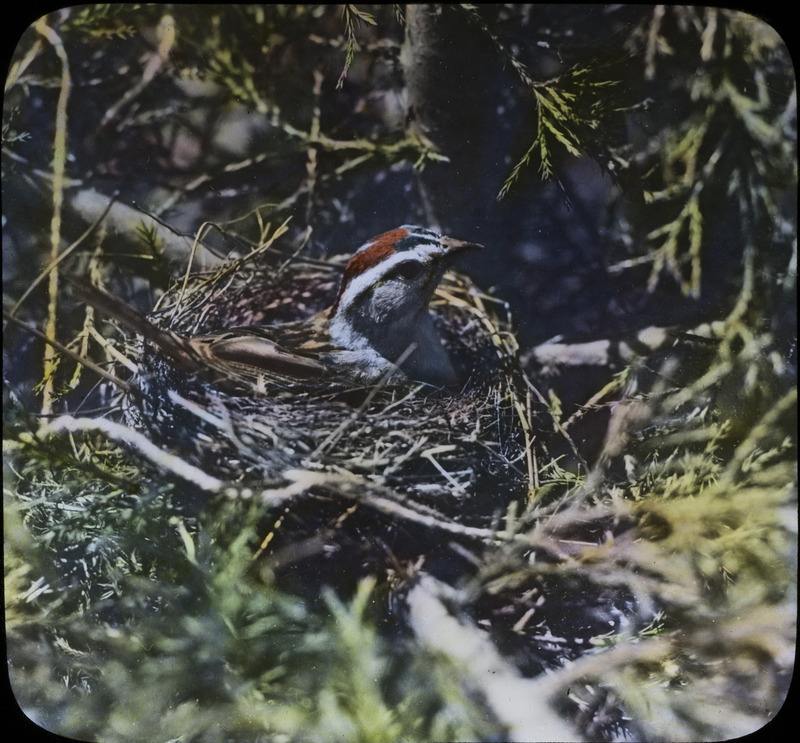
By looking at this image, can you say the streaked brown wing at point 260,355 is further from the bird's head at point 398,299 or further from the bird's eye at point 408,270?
the bird's eye at point 408,270

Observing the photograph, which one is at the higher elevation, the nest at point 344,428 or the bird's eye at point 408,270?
the bird's eye at point 408,270

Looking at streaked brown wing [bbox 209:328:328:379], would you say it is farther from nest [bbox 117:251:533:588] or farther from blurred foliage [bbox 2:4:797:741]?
blurred foliage [bbox 2:4:797:741]

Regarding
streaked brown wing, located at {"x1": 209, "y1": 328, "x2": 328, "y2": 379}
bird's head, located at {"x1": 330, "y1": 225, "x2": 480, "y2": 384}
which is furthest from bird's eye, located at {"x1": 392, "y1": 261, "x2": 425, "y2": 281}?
streaked brown wing, located at {"x1": 209, "y1": 328, "x2": 328, "y2": 379}

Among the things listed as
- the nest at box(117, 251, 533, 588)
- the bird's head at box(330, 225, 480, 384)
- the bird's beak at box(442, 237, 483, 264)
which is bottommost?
the nest at box(117, 251, 533, 588)

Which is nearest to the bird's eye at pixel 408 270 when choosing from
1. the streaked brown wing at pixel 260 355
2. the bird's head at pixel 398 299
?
the bird's head at pixel 398 299

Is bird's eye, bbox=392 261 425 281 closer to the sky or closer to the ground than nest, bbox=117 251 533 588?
closer to the sky

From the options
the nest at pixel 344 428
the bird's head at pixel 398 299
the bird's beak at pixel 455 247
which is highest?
the bird's beak at pixel 455 247
